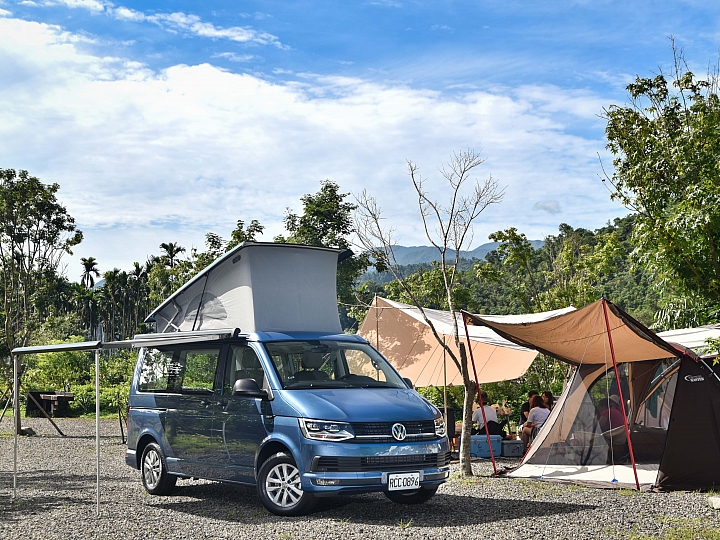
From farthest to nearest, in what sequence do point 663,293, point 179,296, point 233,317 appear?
point 663,293 → point 179,296 → point 233,317

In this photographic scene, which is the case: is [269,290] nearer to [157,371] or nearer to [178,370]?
[178,370]

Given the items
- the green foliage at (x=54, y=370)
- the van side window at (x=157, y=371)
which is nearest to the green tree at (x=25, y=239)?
the green foliage at (x=54, y=370)

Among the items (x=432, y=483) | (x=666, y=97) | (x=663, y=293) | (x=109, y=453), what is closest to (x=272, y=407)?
(x=432, y=483)

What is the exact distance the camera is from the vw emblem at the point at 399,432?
25.0ft

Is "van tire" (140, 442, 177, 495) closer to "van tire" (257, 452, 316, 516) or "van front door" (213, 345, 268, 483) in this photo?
"van front door" (213, 345, 268, 483)

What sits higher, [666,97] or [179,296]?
[666,97]

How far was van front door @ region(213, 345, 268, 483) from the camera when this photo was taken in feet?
26.6

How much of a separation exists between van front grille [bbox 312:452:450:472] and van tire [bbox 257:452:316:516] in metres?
0.32

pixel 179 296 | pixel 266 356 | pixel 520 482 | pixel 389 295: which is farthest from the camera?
pixel 389 295

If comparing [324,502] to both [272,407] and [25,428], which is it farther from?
[25,428]

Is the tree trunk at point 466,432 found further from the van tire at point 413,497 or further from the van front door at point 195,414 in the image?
the van front door at point 195,414

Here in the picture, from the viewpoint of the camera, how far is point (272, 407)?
795 cm

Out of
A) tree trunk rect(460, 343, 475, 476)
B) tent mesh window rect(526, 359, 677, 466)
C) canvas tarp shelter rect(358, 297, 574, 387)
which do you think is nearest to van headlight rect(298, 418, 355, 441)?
tree trunk rect(460, 343, 475, 476)

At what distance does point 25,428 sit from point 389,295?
12.1 meters
